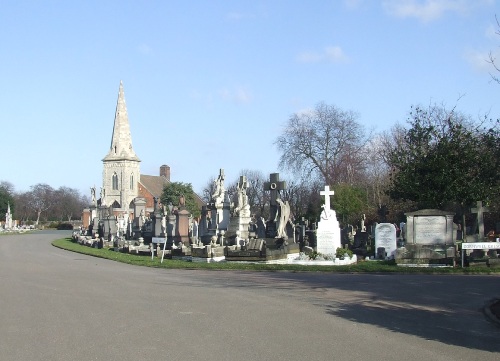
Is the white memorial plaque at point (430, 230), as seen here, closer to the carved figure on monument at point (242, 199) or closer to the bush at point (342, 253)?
the bush at point (342, 253)

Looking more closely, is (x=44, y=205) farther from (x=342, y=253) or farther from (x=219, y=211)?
(x=342, y=253)

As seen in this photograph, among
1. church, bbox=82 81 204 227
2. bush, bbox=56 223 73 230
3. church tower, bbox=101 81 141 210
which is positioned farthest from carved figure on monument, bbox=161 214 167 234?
bush, bbox=56 223 73 230

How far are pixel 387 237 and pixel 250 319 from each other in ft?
53.4

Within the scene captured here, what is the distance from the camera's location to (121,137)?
104688mm

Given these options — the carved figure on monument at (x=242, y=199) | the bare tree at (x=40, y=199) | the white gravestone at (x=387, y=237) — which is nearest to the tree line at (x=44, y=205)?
the bare tree at (x=40, y=199)

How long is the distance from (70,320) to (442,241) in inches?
648

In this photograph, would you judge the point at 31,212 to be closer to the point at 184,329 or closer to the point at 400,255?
the point at 400,255

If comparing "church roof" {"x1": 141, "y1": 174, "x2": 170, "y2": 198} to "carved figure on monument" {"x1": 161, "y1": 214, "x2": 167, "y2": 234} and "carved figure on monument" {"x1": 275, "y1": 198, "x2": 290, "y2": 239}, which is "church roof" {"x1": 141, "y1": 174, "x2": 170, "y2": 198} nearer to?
"carved figure on monument" {"x1": 161, "y1": 214, "x2": 167, "y2": 234}

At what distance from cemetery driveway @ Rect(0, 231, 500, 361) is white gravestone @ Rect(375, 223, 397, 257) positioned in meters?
7.72

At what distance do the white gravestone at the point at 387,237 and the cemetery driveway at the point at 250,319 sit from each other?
304 inches

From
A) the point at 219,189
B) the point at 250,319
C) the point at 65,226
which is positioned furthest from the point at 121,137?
the point at 250,319

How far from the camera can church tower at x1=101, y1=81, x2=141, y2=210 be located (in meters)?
104

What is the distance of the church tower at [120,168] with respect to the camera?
342 ft

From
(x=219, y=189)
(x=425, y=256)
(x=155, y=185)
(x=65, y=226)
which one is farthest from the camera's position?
(x=155, y=185)
